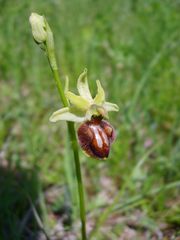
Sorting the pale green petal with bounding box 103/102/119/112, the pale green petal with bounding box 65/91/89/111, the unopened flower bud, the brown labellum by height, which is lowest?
the brown labellum

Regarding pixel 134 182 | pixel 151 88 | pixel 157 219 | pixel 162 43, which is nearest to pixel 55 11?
pixel 162 43

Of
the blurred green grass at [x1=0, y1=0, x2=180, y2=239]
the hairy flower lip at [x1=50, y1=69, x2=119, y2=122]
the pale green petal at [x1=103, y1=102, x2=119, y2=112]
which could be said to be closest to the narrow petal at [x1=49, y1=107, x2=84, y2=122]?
the hairy flower lip at [x1=50, y1=69, x2=119, y2=122]

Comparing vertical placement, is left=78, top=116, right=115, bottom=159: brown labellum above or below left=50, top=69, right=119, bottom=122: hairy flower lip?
below

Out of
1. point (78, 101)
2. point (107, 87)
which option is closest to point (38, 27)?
point (78, 101)

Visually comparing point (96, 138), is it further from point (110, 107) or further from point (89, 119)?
point (110, 107)

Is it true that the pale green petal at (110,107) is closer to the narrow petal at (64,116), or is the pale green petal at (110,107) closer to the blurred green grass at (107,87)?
the narrow petal at (64,116)

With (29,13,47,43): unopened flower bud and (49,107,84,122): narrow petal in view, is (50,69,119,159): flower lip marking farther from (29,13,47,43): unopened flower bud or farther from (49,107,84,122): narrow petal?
(29,13,47,43): unopened flower bud

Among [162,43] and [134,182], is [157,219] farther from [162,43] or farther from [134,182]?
[162,43]
